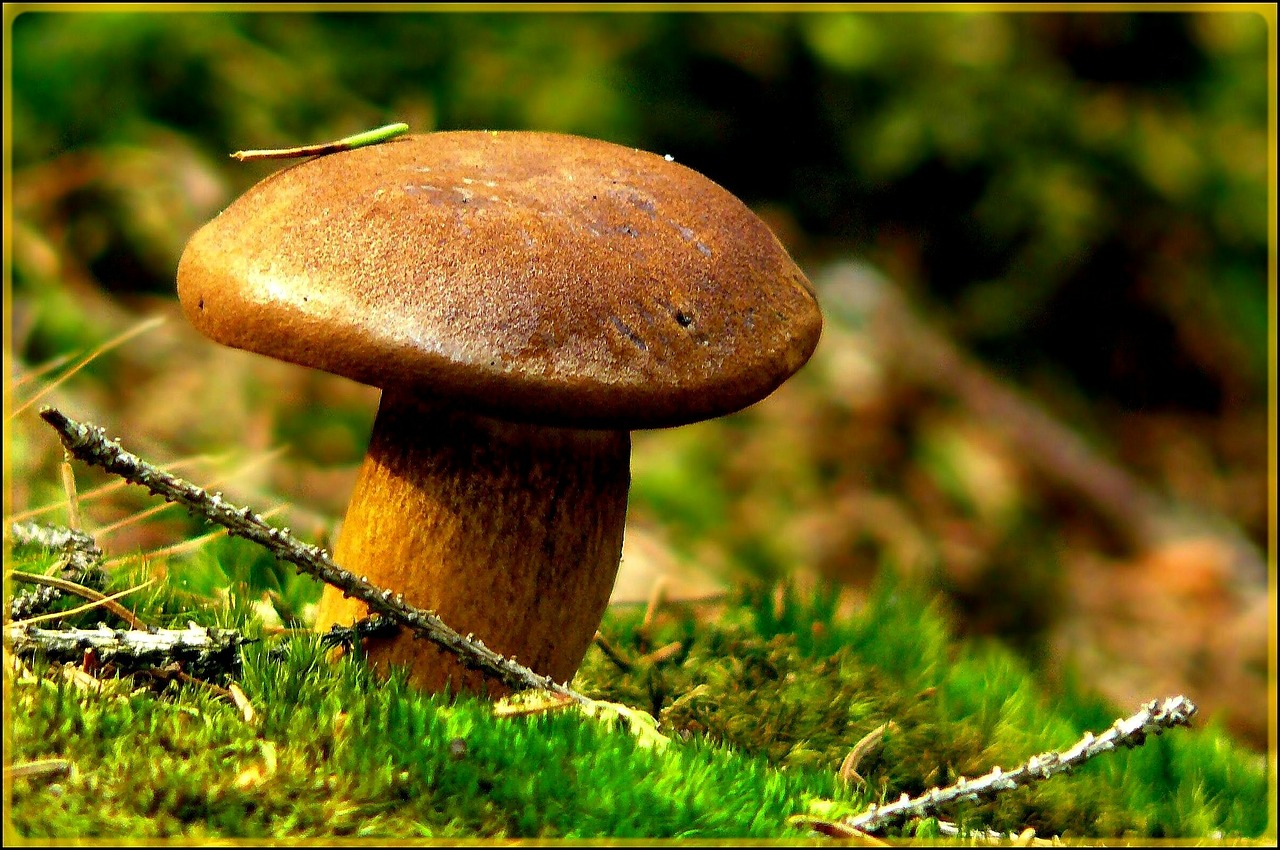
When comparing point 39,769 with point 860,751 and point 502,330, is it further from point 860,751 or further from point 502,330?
point 860,751

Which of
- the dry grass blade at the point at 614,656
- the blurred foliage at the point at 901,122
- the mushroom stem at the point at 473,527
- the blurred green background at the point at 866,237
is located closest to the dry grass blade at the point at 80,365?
the mushroom stem at the point at 473,527

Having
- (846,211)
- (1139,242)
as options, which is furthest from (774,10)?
(1139,242)

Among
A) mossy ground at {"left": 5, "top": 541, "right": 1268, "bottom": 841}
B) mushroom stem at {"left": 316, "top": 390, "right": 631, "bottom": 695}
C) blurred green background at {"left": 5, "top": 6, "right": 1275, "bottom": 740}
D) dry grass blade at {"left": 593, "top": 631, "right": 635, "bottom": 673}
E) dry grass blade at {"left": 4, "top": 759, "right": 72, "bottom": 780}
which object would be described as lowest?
dry grass blade at {"left": 4, "top": 759, "right": 72, "bottom": 780}

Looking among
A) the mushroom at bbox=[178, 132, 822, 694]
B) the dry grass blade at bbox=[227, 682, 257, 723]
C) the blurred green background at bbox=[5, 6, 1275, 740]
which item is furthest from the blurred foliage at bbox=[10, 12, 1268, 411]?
the dry grass blade at bbox=[227, 682, 257, 723]

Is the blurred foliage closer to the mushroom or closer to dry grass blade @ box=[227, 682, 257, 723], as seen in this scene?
the mushroom

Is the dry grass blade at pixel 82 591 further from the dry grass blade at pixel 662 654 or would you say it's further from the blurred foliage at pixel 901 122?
the blurred foliage at pixel 901 122

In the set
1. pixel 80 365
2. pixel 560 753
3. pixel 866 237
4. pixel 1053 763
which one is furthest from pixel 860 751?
pixel 866 237

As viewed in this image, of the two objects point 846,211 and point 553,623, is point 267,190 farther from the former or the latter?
point 846,211
